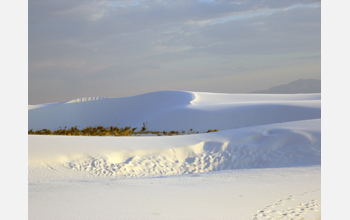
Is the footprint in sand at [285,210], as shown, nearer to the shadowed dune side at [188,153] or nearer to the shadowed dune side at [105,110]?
the shadowed dune side at [188,153]

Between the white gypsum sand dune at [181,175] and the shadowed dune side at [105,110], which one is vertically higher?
the shadowed dune side at [105,110]

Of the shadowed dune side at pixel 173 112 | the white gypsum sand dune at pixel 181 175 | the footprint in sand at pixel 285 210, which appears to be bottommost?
the footprint in sand at pixel 285 210

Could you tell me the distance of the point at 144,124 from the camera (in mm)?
10758

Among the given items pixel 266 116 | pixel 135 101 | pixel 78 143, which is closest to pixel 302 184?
pixel 78 143

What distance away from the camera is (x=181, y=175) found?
12.7 ft

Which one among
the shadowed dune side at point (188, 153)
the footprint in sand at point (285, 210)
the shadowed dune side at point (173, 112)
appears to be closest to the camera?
the footprint in sand at point (285, 210)

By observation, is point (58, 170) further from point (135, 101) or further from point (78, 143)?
point (135, 101)

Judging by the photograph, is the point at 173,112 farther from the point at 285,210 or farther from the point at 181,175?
the point at 285,210

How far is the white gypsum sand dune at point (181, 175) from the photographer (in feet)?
7.73

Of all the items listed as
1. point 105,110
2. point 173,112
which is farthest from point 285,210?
point 105,110

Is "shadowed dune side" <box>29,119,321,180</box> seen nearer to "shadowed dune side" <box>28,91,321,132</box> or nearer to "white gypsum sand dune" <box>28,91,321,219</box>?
"white gypsum sand dune" <box>28,91,321,219</box>

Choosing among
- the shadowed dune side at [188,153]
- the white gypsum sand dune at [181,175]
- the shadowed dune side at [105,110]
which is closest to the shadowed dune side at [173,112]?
the shadowed dune side at [105,110]

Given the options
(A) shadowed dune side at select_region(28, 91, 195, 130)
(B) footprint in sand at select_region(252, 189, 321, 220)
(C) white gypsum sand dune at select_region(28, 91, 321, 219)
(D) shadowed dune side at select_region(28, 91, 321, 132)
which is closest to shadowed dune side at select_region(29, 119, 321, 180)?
(C) white gypsum sand dune at select_region(28, 91, 321, 219)
